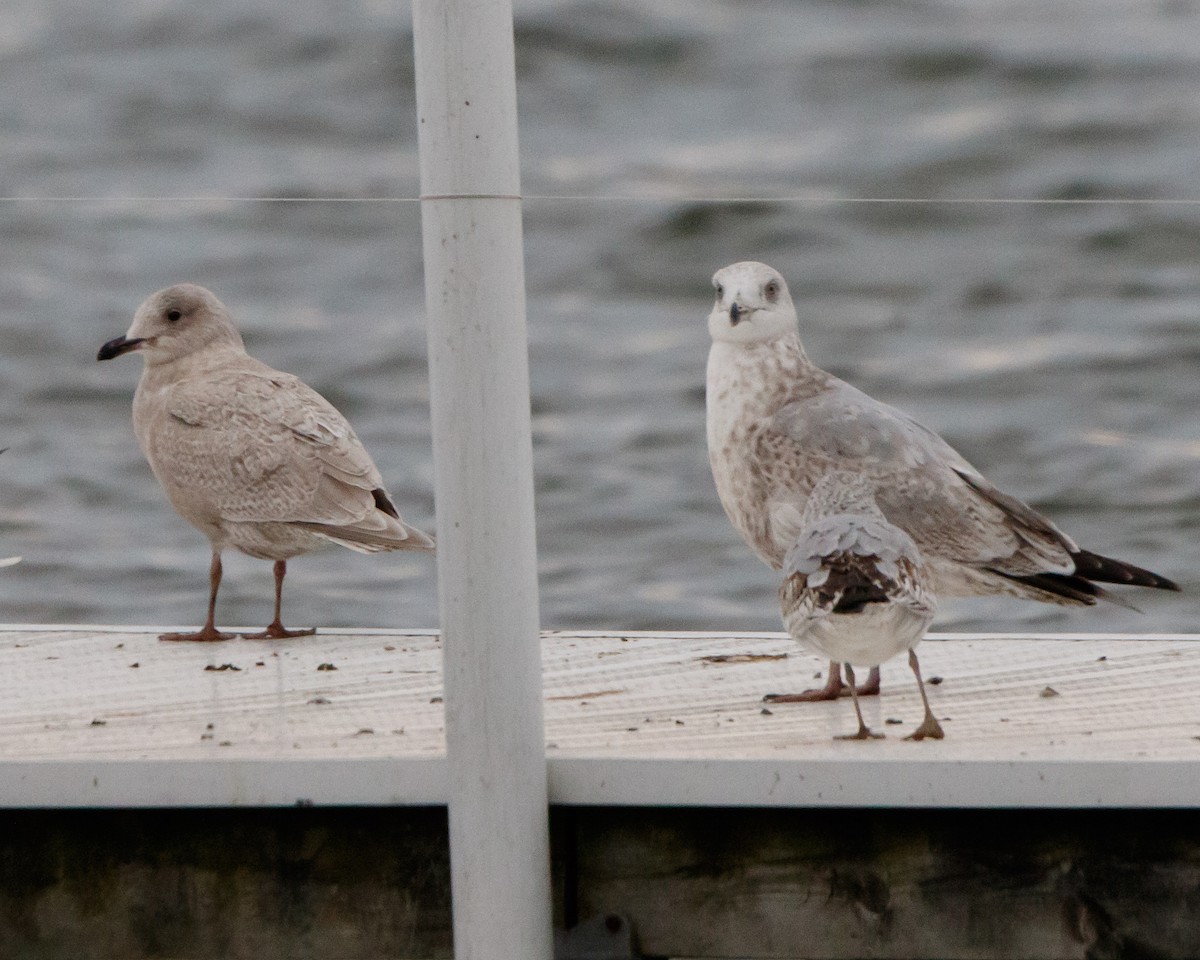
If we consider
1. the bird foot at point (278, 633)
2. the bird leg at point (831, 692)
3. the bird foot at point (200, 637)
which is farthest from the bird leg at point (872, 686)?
the bird foot at point (200, 637)

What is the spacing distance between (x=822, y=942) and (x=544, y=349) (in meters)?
9.62

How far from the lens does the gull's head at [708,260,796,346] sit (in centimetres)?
431

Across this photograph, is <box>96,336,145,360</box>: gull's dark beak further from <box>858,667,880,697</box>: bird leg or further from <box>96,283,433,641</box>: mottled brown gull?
<box>858,667,880,697</box>: bird leg

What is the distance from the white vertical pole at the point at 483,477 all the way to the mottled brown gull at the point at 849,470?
1113 mm

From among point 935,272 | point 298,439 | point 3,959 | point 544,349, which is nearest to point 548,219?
point 544,349

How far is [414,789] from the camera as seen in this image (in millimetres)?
3133

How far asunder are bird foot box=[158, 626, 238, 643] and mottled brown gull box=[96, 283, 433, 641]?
0.12 meters

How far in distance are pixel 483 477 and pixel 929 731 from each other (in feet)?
2.73

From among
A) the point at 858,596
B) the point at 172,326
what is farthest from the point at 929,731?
the point at 172,326

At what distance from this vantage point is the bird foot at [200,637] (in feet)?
14.8

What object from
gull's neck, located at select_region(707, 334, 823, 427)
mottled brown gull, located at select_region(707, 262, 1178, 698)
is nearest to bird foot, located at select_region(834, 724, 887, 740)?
mottled brown gull, located at select_region(707, 262, 1178, 698)

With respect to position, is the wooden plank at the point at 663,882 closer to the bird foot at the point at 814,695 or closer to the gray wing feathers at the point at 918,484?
the bird foot at the point at 814,695

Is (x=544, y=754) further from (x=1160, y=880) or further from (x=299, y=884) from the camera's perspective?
(x=1160, y=880)

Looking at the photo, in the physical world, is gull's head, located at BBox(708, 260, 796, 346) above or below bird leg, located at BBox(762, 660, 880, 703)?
above
